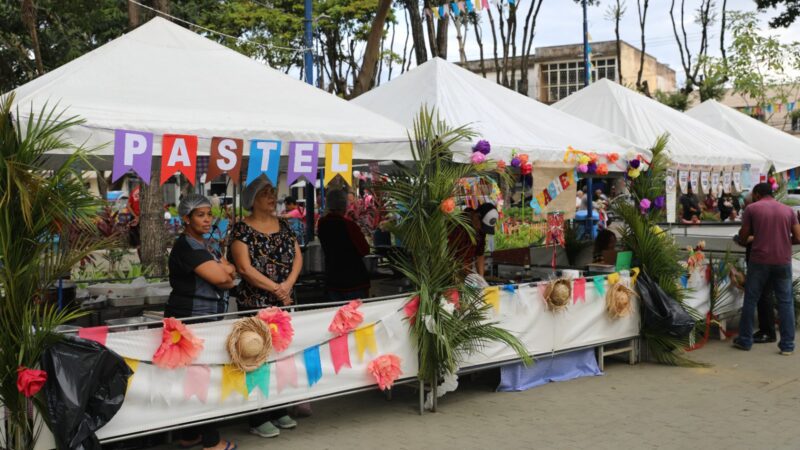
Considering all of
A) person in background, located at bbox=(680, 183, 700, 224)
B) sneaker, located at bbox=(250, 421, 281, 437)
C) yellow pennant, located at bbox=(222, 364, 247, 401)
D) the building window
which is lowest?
sneaker, located at bbox=(250, 421, 281, 437)

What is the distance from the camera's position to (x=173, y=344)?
16.9ft

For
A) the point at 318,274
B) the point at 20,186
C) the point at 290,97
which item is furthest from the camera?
the point at 318,274

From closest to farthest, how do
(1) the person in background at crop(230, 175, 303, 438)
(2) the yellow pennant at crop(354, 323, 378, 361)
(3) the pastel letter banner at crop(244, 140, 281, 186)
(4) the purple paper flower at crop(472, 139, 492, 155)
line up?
(3) the pastel letter banner at crop(244, 140, 281, 186) < (1) the person in background at crop(230, 175, 303, 438) < (2) the yellow pennant at crop(354, 323, 378, 361) < (4) the purple paper flower at crop(472, 139, 492, 155)

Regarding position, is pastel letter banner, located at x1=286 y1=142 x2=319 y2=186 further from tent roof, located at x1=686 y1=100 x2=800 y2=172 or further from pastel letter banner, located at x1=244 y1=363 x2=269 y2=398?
tent roof, located at x1=686 y1=100 x2=800 y2=172

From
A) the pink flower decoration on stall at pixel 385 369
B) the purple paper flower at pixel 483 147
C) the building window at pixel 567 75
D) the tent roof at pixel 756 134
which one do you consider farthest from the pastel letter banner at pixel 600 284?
the building window at pixel 567 75

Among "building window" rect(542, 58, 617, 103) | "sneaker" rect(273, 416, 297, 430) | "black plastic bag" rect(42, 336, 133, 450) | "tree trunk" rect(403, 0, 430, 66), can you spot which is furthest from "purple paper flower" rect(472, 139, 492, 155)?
"building window" rect(542, 58, 617, 103)

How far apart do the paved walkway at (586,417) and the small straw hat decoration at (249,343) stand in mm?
707

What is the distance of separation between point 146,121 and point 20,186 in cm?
109

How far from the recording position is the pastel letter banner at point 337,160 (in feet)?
19.9

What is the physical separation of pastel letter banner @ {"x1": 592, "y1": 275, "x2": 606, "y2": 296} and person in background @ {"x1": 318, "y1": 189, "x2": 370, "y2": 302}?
2.40 meters

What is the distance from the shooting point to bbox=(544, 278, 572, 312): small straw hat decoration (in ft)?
24.5

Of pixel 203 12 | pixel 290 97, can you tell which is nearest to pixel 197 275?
pixel 290 97

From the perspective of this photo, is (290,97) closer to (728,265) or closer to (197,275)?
(197,275)

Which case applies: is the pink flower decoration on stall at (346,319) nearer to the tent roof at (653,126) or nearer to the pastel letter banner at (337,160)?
the pastel letter banner at (337,160)
